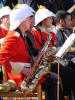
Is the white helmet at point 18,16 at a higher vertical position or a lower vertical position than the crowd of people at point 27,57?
higher

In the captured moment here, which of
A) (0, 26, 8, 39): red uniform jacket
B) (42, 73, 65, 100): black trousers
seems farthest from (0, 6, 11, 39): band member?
(42, 73, 65, 100): black trousers

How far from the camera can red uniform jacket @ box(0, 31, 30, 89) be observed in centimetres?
616

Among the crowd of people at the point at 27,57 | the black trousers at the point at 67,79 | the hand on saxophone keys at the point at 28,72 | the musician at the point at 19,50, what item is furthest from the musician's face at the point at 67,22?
the hand on saxophone keys at the point at 28,72

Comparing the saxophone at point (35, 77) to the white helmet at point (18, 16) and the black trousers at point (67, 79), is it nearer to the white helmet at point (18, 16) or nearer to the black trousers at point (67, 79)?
the black trousers at point (67, 79)

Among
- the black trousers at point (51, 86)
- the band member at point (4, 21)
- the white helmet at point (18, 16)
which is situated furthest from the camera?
the band member at point (4, 21)

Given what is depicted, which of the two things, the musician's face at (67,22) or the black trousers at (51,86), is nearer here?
the black trousers at (51,86)

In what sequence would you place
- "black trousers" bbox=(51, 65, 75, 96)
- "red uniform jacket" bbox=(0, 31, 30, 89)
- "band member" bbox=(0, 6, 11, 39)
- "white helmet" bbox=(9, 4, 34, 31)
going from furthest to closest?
"band member" bbox=(0, 6, 11, 39), "black trousers" bbox=(51, 65, 75, 96), "white helmet" bbox=(9, 4, 34, 31), "red uniform jacket" bbox=(0, 31, 30, 89)

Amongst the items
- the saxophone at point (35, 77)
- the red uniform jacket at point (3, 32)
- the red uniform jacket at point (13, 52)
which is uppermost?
the red uniform jacket at point (3, 32)

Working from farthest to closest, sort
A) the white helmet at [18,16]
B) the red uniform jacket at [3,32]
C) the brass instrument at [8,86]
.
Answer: the red uniform jacket at [3,32] → the white helmet at [18,16] → the brass instrument at [8,86]

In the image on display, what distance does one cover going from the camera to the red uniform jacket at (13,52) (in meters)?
6.16

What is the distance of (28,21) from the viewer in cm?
650

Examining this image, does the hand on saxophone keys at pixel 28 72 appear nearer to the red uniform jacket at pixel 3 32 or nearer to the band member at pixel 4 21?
the red uniform jacket at pixel 3 32

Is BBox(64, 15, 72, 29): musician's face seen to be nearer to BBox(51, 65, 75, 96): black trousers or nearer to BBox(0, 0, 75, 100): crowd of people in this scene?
BBox(0, 0, 75, 100): crowd of people

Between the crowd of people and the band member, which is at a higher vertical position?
the band member
